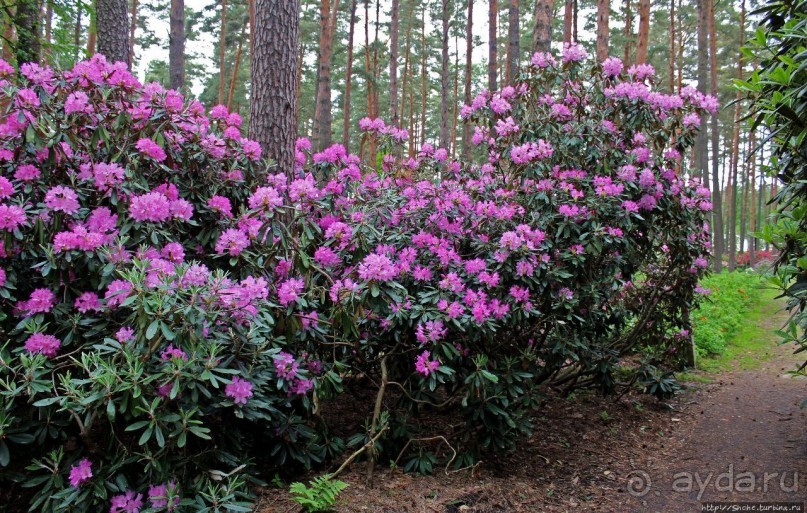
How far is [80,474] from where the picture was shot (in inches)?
85.6

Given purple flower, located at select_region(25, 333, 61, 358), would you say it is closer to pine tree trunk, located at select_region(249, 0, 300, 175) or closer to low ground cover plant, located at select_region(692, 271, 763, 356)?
pine tree trunk, located at select_region(249, 0, 300, 175)

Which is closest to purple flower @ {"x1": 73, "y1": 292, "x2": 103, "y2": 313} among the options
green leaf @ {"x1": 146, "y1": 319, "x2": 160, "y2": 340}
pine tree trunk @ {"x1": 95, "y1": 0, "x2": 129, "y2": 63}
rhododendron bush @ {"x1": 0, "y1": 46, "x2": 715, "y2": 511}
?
rhododendron bush @ {"x1": 0, "y1": 46, "x2": 715, "y2": 511}

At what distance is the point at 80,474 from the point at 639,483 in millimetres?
A: 3212

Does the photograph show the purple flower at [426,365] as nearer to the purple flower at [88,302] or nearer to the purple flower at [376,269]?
the purple flower at [376,269]

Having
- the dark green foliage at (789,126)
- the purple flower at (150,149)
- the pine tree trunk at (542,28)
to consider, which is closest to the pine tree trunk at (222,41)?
the pine tree trunk at (542,28)

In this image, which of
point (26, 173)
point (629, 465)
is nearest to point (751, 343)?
point (629, 465)

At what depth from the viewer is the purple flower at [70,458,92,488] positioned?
2168mm

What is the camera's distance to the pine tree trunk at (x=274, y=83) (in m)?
3.91

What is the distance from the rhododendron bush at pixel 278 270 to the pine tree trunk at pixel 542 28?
1.99m

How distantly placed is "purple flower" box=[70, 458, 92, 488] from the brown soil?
30.9 inches

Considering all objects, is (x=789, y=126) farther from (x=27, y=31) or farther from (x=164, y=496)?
(x=27, y=31)

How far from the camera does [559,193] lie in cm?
383

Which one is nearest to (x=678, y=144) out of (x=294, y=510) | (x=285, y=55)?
(x=285, y=55)

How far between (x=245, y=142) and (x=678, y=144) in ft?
11.5
